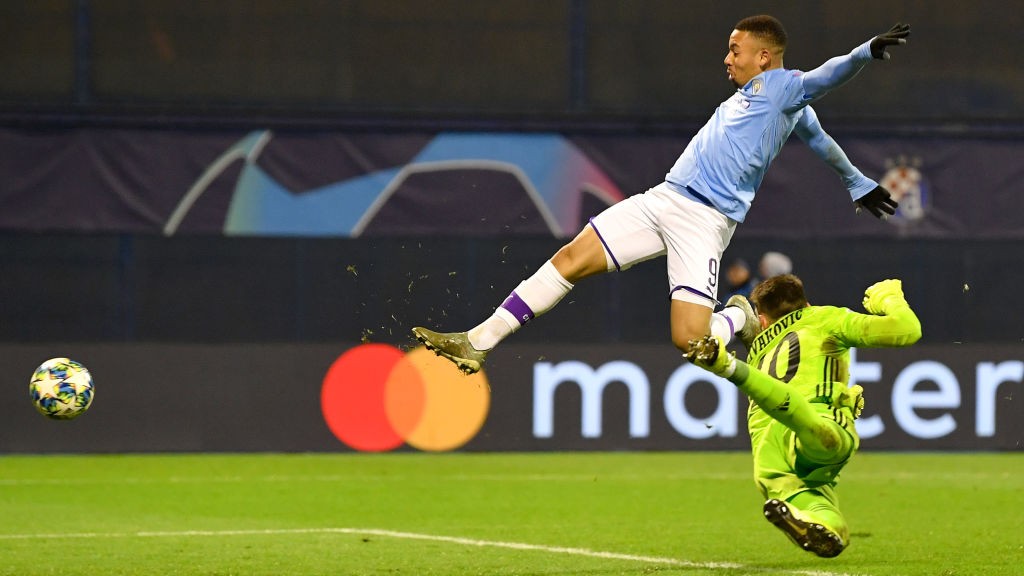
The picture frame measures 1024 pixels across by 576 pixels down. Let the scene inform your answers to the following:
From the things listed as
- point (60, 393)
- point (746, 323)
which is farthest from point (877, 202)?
point (60, 393)

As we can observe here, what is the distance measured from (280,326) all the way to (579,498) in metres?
6.59

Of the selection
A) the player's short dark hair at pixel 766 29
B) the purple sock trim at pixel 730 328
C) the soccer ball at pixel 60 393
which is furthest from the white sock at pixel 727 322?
the soccer ball at pixel 60 393

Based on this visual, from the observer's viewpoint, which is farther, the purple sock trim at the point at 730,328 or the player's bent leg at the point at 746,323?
the player's bent leg at the point at 746,323

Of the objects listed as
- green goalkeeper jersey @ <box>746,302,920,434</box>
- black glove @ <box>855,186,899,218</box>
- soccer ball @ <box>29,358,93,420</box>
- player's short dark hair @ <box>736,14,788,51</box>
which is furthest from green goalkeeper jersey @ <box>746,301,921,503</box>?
soccer ball @ <box>29,358,93,420</box>

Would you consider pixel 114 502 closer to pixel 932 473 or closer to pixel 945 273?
pixel 932 473

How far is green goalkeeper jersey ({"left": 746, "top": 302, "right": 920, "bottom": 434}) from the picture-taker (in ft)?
25.7

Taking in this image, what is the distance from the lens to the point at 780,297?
8211mm

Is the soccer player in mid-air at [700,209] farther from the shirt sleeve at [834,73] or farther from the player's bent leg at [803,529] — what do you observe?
the player's bent leg at [803,529]

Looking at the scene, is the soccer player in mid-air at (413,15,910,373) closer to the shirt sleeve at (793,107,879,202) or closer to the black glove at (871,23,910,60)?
the shirt sleeve at (793,107,879,202)

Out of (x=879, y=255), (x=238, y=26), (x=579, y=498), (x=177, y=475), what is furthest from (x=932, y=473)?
(x=238, y=26)

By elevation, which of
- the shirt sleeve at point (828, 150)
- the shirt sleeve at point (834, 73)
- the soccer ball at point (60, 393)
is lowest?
the soccer ball at point (60, 393)

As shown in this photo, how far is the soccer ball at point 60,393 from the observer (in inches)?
426

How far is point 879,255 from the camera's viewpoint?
1909 centimetres

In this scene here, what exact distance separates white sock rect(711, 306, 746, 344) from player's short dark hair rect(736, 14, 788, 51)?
1.31m
